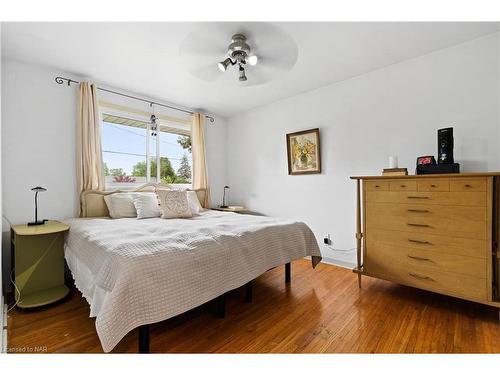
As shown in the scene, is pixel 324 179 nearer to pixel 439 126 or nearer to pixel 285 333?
pixel 439 126

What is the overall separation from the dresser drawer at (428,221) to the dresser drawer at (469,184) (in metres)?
0.14

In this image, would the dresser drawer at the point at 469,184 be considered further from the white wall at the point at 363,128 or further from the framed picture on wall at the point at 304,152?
the framed picture on wall at the point at 304,152

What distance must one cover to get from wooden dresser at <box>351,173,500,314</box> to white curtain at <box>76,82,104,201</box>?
3113mm

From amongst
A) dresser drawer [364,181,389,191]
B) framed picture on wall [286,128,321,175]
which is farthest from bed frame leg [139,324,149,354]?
framed picture on wall [286,128,321,175]

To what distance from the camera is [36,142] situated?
2.61 m

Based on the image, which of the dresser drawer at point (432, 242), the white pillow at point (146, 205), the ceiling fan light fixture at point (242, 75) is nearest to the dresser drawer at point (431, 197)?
the dresser drawer at point (432, 242)

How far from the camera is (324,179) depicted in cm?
331

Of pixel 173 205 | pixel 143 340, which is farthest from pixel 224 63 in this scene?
pixel 143 340

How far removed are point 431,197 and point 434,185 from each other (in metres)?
0.10

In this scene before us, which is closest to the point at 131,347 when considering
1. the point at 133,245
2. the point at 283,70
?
the point at 133,245

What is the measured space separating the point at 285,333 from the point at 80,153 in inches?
115

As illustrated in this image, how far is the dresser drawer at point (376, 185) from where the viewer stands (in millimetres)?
2248

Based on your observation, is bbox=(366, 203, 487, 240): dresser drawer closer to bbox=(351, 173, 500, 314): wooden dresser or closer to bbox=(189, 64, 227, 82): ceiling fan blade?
bbox=(351, 173, 500, 314): wooden dresser
